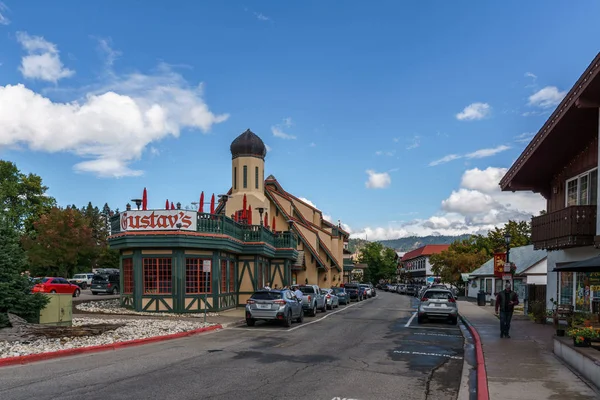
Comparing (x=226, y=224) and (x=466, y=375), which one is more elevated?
(x=226, y=224)

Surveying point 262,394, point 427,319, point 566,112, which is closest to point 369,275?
point 427,319

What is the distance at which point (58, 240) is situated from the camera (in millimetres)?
56750

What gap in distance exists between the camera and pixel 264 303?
68.6ft

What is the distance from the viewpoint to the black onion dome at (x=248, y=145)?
39375mm

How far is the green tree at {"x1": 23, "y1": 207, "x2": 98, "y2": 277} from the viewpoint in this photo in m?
56.2

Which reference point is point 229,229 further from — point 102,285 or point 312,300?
point 102,285

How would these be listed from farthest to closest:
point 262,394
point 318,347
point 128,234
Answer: point 128,234
point 318,347
point 262,394

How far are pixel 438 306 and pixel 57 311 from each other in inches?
590

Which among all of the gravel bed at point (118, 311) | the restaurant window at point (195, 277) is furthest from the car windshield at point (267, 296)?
the restaurant window at point (195, 277)

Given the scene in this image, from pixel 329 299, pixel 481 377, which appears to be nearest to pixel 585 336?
pixel 481 377

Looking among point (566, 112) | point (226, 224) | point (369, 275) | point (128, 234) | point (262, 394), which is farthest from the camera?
point (369, 275)

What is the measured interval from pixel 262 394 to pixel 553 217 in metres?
15.3

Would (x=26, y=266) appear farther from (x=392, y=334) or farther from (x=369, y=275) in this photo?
(x=369, y=275)

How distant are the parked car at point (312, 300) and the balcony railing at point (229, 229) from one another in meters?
3.94
